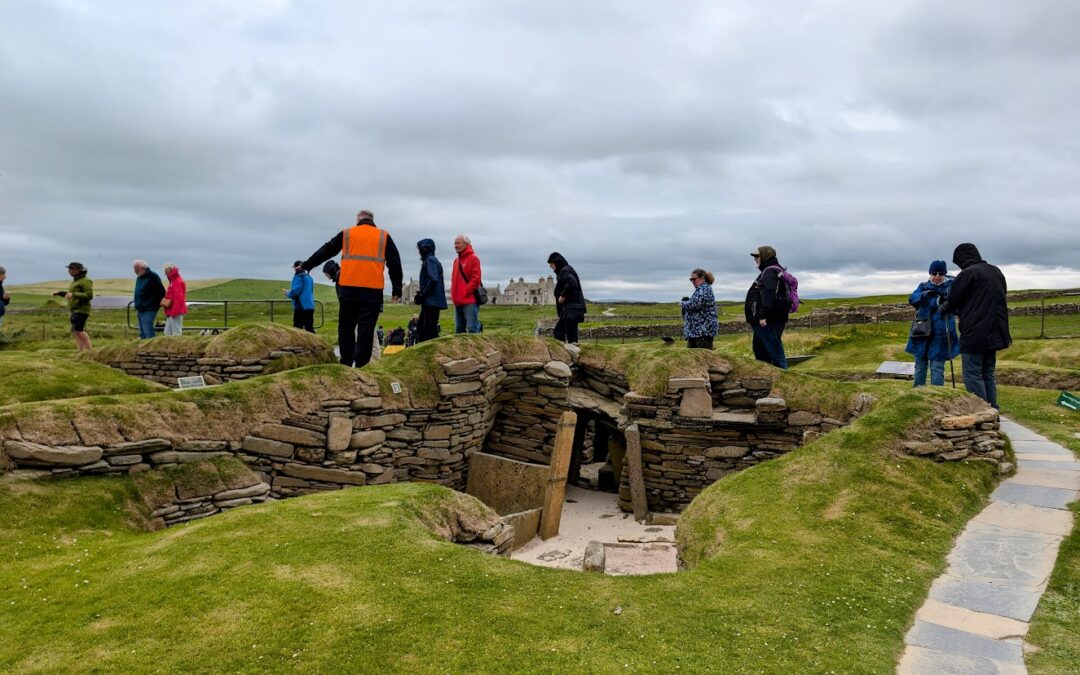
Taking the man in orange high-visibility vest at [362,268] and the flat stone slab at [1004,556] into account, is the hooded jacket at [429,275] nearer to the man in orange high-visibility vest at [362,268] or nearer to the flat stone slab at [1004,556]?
the man in orange high-visibility vest at [362,268]

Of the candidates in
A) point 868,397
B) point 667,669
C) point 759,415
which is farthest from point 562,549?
point 667,669

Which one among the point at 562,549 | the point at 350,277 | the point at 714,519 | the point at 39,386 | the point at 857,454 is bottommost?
the point at 562,549

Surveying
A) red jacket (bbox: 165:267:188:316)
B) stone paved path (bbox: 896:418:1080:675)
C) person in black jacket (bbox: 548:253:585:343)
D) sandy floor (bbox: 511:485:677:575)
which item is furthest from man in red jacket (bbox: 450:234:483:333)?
stone paved path (bbox: 896:418:1080:675)

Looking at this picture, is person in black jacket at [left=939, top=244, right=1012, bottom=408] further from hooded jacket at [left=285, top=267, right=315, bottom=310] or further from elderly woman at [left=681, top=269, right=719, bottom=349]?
hooded jacket at [left=285, top=267, right=315, bottom=310]

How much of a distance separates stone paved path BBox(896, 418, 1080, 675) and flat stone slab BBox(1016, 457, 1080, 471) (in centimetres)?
1

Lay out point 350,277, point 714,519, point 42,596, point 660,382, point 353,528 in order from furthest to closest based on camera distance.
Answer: point 660,382 < point 350,277 < point 714,519 < point 353,528 < point 42,596

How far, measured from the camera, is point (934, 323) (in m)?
11.2

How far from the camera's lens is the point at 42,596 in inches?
212

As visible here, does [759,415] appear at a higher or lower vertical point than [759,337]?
lower

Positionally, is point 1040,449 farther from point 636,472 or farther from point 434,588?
A: point 434,588

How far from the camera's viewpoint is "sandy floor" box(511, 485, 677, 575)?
9234 mm

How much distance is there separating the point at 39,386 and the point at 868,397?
1448cm

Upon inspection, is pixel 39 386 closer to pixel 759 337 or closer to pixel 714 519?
pixel 714 519

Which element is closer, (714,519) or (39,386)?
(714,519)
